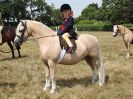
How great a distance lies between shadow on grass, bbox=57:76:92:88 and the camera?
10468 millimetres

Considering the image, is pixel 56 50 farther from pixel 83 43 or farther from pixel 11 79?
pixel 11 79

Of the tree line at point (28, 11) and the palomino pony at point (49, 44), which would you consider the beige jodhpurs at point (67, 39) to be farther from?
the tree line at point (28, 11)

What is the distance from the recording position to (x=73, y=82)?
35.5 feet

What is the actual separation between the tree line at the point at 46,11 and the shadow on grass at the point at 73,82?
151 ft

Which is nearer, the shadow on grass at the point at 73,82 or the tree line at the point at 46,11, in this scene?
the shadow on grass at the point at 73,82

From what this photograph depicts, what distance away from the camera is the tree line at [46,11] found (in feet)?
236

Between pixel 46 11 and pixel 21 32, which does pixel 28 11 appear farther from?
pixel 21 32

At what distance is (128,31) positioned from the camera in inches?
698

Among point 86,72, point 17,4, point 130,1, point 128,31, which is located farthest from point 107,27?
point 86,72

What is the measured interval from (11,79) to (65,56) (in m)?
2.61

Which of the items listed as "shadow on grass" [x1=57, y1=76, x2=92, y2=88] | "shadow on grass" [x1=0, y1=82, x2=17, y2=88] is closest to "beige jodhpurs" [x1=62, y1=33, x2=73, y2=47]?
"shadow on grass" [x1=57, y1=76, x2=92, y2=88]

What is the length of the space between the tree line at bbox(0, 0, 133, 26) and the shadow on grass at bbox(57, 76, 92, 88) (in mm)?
46162

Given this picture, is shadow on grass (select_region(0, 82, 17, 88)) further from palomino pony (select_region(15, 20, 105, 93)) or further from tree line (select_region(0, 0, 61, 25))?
tree line (select_region(0, 0, 61, 25))

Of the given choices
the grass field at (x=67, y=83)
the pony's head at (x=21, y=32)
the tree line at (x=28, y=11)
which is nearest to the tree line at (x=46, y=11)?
the tree line at (x=28, y=11)
